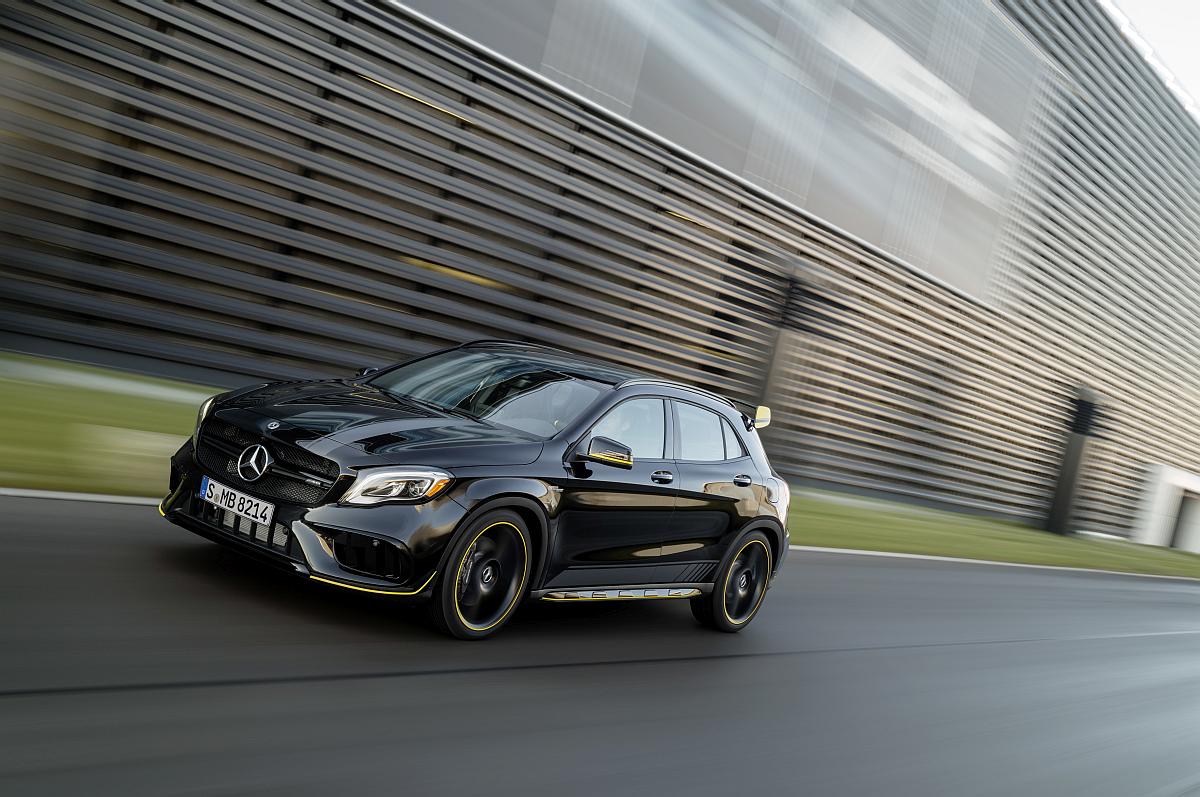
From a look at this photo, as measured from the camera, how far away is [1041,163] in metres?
29.1

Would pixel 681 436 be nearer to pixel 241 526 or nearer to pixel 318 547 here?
pixel 318 547

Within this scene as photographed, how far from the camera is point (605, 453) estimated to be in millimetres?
5723

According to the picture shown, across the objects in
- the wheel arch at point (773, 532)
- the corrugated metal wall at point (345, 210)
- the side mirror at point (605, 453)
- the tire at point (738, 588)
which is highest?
the corrugated metal wall at point (345, 210)

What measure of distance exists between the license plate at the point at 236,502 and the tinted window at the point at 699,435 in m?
2.64

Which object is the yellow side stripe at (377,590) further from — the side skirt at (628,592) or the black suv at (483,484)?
the side skirt at (628,592)

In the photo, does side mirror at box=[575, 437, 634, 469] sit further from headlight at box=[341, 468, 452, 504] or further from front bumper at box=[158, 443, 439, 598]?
front bumper at box=[158, 443, 439, 598]

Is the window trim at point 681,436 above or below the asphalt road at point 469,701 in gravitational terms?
above

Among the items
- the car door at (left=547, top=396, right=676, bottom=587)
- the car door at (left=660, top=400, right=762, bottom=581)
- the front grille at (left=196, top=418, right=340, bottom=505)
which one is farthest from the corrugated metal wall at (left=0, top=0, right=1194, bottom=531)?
the car door at (left=547, top=396, right=676, bottom=587)

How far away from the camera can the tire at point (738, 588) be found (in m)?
7.20

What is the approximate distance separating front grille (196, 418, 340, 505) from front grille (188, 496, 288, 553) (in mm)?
136

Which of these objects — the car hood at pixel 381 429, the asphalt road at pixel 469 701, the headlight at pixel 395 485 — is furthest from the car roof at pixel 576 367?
the headlight at pixel 395 485

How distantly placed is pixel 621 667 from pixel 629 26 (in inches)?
505

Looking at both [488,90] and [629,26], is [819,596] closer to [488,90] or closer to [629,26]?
[488,90]

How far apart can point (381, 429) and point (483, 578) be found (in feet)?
2.95
